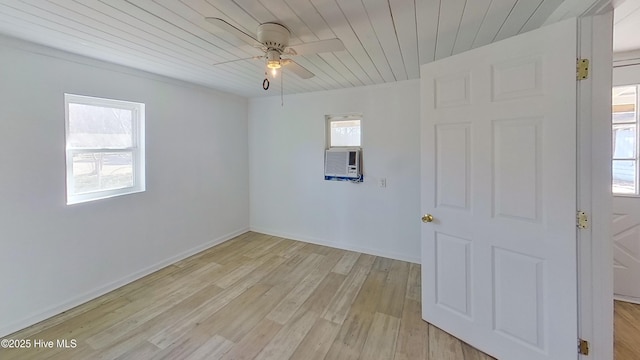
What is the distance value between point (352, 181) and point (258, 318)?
216 cm

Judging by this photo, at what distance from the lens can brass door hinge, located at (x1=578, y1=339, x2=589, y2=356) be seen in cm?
146

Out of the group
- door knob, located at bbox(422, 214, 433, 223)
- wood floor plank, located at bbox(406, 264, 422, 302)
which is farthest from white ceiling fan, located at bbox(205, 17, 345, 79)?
wood floor plank, located at bbox(406, 264, 422, 302)

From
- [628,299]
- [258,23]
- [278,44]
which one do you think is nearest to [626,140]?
[628,299]

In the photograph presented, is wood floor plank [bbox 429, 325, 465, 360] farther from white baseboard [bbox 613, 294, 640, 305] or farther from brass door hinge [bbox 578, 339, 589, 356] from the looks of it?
white baseboard [bbox 613, 294, 640, 305]

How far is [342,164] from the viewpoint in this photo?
12.4 ft

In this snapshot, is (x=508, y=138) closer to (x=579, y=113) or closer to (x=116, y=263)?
(x=579, y=113)

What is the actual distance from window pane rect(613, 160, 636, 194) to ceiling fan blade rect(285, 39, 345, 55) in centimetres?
285

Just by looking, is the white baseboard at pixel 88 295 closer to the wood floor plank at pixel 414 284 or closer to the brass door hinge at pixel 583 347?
the wood floor plank at pixel 414 284

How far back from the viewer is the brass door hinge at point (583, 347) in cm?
146

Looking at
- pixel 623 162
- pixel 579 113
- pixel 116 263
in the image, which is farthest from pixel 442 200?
pixel 116 263

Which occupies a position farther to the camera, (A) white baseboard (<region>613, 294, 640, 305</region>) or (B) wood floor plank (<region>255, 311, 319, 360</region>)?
(A) white baseboard (<region>613, 294, 640, 305</region>)

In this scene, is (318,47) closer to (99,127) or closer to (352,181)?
(352,181)

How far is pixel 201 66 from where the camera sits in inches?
107

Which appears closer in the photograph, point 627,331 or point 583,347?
point 583,347
